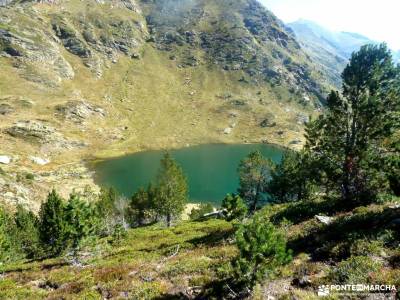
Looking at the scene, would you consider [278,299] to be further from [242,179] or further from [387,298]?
[242,179]

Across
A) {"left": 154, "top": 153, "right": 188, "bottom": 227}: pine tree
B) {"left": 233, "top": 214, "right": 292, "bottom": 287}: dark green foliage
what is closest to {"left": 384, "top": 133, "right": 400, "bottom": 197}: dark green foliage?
{"left": 233, "top": 214, "right": 292, "bottom": 287}: dark green foliage

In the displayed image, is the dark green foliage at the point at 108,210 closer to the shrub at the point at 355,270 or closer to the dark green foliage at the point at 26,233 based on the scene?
the dark green foliage at the point at 26,233

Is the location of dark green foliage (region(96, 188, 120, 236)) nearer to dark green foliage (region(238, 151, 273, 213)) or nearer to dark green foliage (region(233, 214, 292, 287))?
dark green foliage (region(238, 151, 273, 213))

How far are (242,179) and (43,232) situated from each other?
147ft

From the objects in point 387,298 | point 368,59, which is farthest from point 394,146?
point 387,298

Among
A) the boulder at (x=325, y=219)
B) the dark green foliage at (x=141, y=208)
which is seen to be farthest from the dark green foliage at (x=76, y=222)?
the dark green foliage at (x=141, y=208)

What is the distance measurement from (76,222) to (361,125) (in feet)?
116

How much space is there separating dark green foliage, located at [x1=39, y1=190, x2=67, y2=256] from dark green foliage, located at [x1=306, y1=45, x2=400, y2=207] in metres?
35.1

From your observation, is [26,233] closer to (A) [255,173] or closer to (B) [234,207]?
(B) [234,207]

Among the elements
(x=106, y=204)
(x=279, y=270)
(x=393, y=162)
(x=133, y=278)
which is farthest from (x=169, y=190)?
(x=279, y=270)

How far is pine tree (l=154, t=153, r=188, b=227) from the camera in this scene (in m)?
76.8

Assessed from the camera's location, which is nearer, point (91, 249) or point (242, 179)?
point (91, 249)

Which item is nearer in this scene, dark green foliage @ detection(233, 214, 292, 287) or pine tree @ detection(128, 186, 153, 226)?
dark green foliage @ detection(233, 214, 292, 287)

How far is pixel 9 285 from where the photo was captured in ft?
88.9
